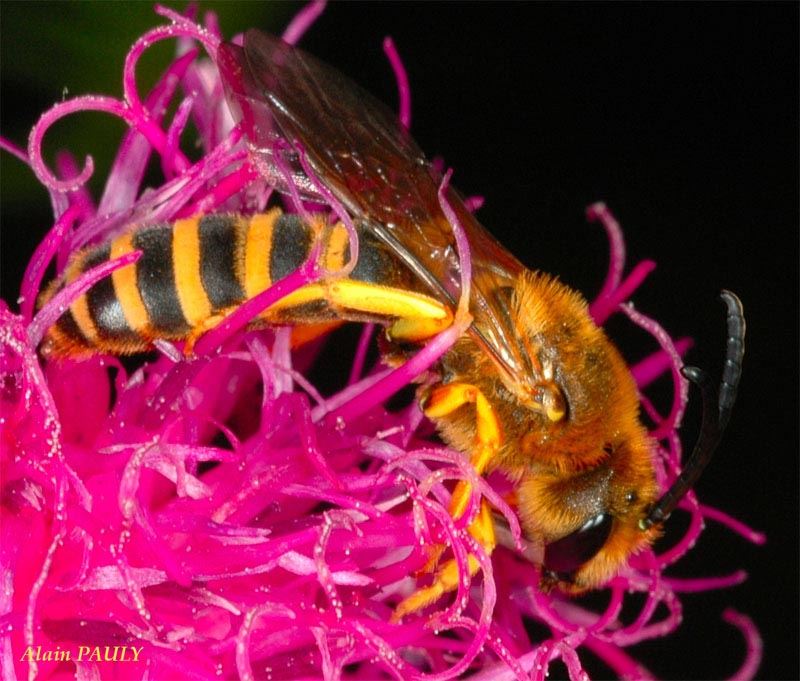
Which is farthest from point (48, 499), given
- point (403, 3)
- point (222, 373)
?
point (403, 3)

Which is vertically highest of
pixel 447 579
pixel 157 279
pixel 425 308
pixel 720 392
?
pixel 720 392

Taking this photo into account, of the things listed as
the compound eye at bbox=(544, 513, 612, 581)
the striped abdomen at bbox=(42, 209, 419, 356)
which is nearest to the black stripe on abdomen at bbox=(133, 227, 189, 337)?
the striped abdomen at bbox=(42, 209, 419, 356)

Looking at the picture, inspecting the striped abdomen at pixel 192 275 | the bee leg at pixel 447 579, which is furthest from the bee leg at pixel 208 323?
the bee leg at pixel 447 579

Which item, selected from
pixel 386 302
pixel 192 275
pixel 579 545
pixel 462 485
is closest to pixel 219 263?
pixel 192 275

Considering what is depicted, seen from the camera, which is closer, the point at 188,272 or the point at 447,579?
the point at 188,272

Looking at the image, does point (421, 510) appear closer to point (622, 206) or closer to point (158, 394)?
point (158, 394)

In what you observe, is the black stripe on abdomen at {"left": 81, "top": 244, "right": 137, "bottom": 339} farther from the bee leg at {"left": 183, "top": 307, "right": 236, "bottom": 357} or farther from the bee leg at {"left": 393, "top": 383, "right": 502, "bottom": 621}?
the bee leg at {"left": 393, "top": 383, "right": 502, "bottom": 621}

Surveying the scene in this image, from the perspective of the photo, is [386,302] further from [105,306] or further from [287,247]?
[105,306]
